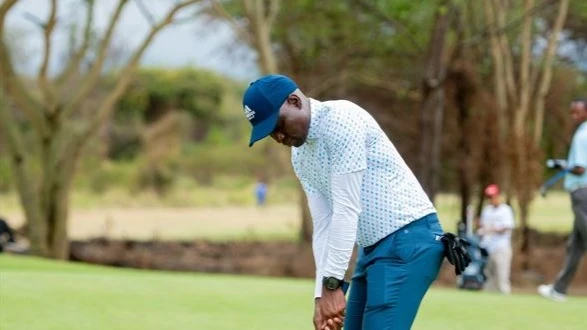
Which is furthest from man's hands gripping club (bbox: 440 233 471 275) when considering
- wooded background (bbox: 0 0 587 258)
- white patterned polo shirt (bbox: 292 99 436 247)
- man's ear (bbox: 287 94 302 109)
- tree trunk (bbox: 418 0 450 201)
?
tree trunk (bbox: 418 0 450 201)

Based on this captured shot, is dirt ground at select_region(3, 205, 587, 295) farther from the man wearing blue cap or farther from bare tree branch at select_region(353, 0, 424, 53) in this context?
the man wearing blue cap

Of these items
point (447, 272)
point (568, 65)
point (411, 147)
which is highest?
point (568, 65)

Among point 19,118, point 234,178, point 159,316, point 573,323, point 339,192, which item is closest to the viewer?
point 339,192

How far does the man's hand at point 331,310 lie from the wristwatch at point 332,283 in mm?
20

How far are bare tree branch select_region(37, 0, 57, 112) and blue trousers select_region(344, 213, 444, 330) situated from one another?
19420 millimetres

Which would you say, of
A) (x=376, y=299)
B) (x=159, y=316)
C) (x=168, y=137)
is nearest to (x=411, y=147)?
(x=168, y=137)

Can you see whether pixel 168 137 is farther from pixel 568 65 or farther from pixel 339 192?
pixel 339 192

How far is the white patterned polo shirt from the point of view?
618cm

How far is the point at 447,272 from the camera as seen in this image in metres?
28.3

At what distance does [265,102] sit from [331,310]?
1.05 m

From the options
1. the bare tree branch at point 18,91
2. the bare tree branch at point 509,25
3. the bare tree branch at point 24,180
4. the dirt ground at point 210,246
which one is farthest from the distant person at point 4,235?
the bare tree branch at point 509,25

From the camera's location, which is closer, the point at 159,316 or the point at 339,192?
the point at 339,192

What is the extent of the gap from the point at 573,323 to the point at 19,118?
156 ft

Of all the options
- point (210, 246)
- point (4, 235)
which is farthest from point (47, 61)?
point (210, 246)
